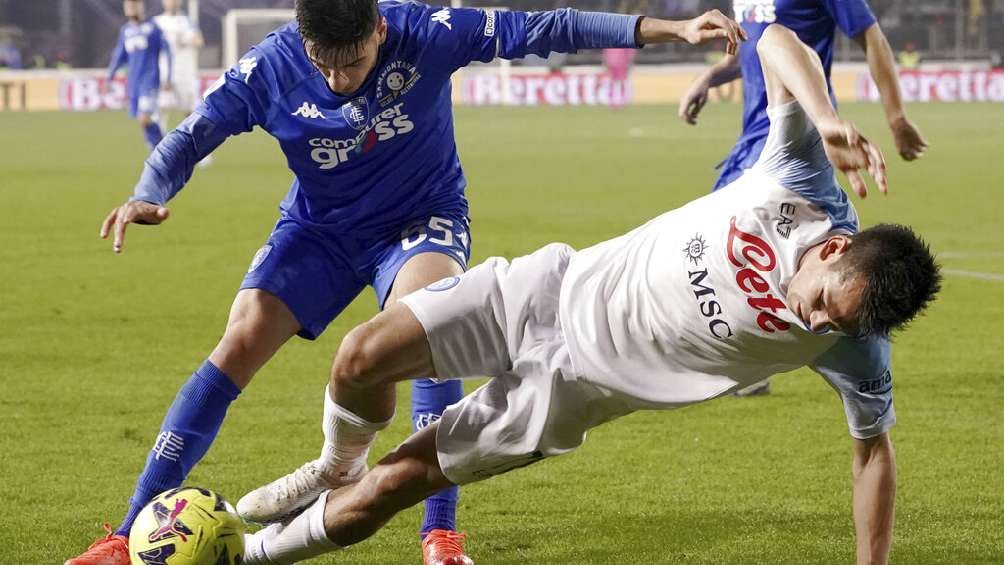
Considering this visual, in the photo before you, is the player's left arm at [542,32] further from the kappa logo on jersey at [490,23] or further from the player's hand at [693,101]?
the player's hand at [693,101]

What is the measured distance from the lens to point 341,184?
498 centimetres

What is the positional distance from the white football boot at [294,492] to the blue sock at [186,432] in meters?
0.26

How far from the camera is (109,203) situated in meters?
16.4

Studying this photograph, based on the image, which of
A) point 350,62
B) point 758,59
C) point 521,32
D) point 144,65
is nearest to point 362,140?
point 350,62

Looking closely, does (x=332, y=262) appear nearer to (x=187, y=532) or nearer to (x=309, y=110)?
(x=309, y=110)

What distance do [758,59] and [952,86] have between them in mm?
32510

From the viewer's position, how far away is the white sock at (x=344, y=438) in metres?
4.37

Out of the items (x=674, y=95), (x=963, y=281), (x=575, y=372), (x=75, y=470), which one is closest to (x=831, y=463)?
(x=575, y=372)

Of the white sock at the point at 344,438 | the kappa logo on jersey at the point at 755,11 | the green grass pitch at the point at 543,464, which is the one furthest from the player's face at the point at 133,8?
the white sock at the point at 344,438

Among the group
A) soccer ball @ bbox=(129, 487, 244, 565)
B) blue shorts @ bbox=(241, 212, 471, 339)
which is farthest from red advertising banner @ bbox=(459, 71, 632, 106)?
soccer ball @ bbox=(129, 487, 244, 565)

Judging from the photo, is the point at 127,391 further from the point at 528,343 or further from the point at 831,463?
the point at 528,343

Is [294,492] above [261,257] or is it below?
below

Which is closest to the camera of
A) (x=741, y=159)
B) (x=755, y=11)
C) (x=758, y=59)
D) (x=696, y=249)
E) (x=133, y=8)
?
(x=696, y=249)

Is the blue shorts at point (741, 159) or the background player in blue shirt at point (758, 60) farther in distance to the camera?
the blue shorts at point (741, 159)
